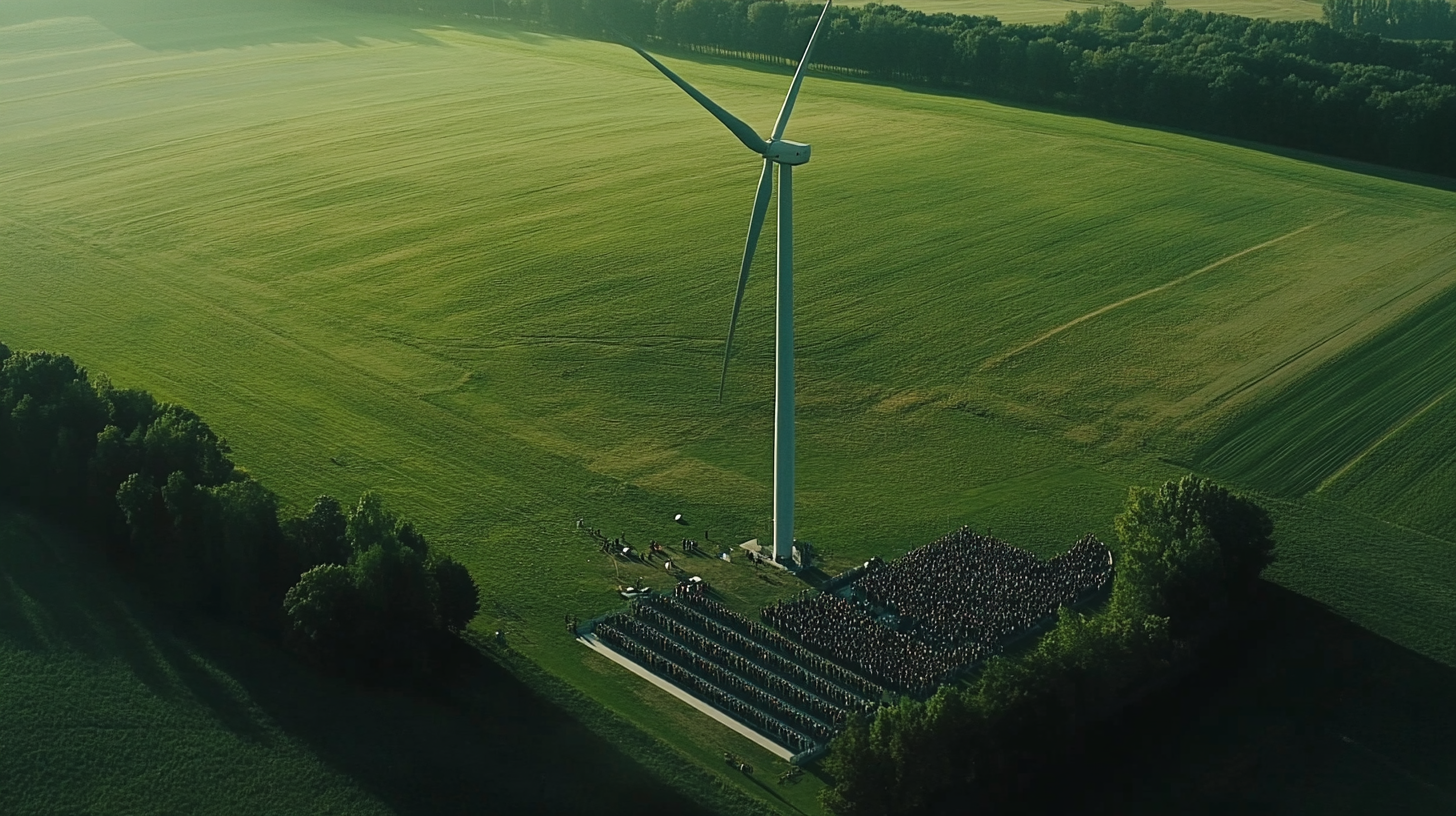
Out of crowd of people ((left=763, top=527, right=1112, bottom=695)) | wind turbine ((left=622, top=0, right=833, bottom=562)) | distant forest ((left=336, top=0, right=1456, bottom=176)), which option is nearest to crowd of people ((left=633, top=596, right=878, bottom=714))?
crowd of people ((left=763, top=527, right=1112, bottom=695))

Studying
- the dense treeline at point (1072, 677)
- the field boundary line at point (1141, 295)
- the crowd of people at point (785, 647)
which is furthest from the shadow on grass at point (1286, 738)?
the field boundary line at point (1141, 295)

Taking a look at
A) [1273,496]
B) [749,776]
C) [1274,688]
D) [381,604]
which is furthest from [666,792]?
[1273,496]

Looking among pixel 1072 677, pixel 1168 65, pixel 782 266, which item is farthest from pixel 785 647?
pixel 1168 65

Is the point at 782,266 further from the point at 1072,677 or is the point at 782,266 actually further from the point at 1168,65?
the point at 1168,65

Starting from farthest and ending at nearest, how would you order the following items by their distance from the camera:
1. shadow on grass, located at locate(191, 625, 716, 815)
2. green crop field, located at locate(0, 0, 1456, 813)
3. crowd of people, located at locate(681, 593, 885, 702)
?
1. green crop field, located at locate(0, 0, 1456, 813)
2. crowd of people, located at locate(681, 593, 885, 702)
3. shadow on grass, located at locate(191, 625, 716, 815)

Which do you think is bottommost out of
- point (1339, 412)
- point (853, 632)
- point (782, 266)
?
point (853, 632)

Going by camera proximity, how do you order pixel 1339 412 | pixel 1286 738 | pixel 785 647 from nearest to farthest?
pixel 1286 738, pixel 785 647, pixel 1339 412

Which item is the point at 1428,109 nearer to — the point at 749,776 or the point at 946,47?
the point at 946,47

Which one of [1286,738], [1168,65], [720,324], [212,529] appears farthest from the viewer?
[1168,65]

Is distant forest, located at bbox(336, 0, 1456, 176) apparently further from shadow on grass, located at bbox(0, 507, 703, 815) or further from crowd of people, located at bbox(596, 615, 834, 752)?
shadow on grass, located at bbox(0, 507, 703, 815)
